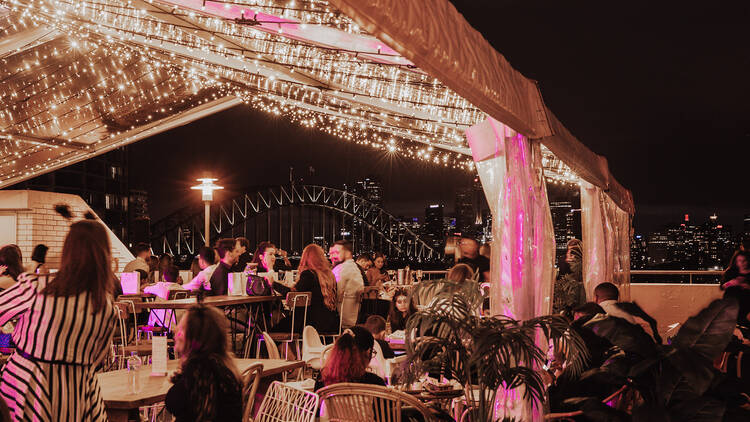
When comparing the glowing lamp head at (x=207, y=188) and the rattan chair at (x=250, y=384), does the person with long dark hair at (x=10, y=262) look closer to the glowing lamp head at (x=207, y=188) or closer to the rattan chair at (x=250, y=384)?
the rattan chair at (x=250, y=384)

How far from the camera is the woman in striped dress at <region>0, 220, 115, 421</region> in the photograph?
2.63m

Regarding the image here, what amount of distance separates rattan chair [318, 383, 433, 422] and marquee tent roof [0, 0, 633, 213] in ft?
4.36

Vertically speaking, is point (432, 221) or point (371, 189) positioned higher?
point (371, 189)

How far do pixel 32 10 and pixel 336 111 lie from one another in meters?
2.99

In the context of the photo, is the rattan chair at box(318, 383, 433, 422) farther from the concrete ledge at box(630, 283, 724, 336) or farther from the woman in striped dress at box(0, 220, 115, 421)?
the concrete ledge at box(630, 283, 724, 336)

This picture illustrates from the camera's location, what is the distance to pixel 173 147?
2125 cm

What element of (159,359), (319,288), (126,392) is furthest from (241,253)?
(126,392)

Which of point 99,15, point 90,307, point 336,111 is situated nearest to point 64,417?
point 90,307

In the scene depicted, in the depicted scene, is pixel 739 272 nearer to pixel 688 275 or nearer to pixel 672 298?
pixel 672 298

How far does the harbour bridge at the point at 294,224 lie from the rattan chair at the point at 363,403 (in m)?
14.0

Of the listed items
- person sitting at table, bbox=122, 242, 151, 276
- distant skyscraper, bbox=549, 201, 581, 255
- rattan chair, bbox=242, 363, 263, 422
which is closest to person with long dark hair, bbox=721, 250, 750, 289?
distant skyscraper, bbox=549, 201, 581, 255

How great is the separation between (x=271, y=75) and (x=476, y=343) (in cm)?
433

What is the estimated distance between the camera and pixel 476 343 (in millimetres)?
2959

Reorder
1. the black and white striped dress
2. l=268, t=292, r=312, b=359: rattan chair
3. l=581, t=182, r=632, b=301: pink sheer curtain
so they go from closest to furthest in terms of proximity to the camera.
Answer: the black and white striped dress, l=268, t=292, r=312, b=359: rattan chair, l=581, t=182, r=632, b=301: pink sheer curtain
